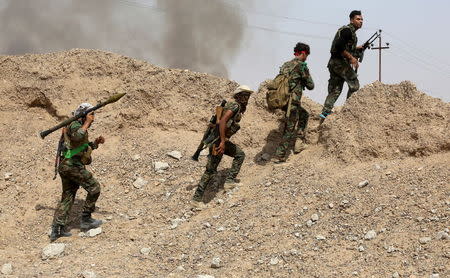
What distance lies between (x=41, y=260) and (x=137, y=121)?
12.3 ft

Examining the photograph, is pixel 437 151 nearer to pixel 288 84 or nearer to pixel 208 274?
pixel 288 84

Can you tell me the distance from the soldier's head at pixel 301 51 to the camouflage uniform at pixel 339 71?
1.77 feet

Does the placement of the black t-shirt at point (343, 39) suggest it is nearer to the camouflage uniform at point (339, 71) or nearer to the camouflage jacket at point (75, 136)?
the camouflage uniform at point (339, 71)

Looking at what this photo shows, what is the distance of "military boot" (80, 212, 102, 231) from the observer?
7.27 meters

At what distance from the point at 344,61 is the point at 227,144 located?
2.31 metres

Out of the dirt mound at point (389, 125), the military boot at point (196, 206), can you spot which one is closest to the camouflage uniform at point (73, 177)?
the military boot at point (196, 206)

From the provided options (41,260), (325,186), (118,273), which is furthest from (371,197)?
(41,260)

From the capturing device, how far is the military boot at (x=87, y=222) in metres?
7.27

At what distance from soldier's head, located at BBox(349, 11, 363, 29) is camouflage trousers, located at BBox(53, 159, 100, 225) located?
180 inches

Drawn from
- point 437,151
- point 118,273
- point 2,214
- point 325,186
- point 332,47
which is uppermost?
point 332,47

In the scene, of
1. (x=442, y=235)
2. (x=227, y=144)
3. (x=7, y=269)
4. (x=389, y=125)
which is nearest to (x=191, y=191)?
(x=227, y=144)

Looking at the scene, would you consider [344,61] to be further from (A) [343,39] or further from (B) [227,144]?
(B) [227,144]

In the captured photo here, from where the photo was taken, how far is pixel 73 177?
23.3 feet

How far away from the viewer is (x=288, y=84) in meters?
7.53
